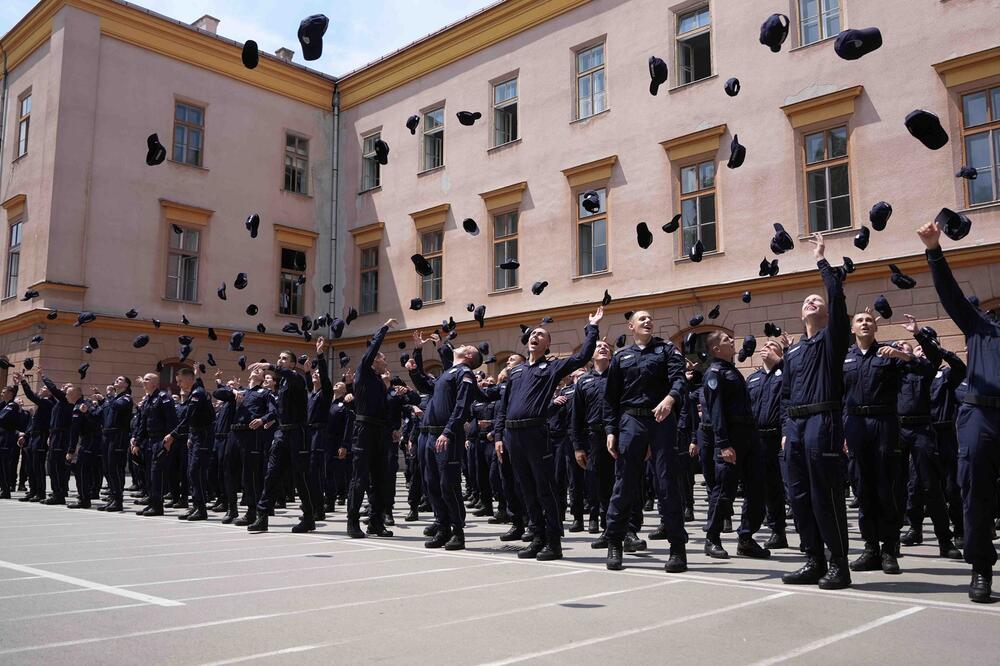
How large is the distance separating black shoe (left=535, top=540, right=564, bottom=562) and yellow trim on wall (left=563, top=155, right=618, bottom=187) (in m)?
16.3

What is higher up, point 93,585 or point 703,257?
point 703,257

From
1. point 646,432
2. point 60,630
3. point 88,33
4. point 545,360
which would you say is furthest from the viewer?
point 88,33

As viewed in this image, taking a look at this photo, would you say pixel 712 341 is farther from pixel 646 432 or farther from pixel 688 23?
pixel 688 23

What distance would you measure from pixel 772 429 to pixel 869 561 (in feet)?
7.95

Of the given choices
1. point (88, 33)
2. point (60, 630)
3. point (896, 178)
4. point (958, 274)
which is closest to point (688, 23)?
point (896, 178)

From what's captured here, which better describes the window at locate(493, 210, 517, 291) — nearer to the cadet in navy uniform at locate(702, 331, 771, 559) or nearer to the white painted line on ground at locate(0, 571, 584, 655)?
the cadet in navy uniform at locate(702, 331, 771, 559)

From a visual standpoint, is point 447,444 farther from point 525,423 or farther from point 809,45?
point 809,45

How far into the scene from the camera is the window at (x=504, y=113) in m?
26.0

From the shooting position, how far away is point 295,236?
99.3 ft

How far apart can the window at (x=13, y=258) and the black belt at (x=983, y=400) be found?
90.3ft

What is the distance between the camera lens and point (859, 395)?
7586 mm

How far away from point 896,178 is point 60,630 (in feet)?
58.1

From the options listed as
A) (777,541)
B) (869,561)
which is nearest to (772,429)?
(777,541)

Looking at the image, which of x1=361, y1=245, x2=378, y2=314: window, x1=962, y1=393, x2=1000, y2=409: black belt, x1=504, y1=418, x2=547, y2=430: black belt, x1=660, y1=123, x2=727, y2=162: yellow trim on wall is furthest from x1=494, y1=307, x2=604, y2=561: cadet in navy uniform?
x1=361, y1=245, x2=378, y2=314: window
